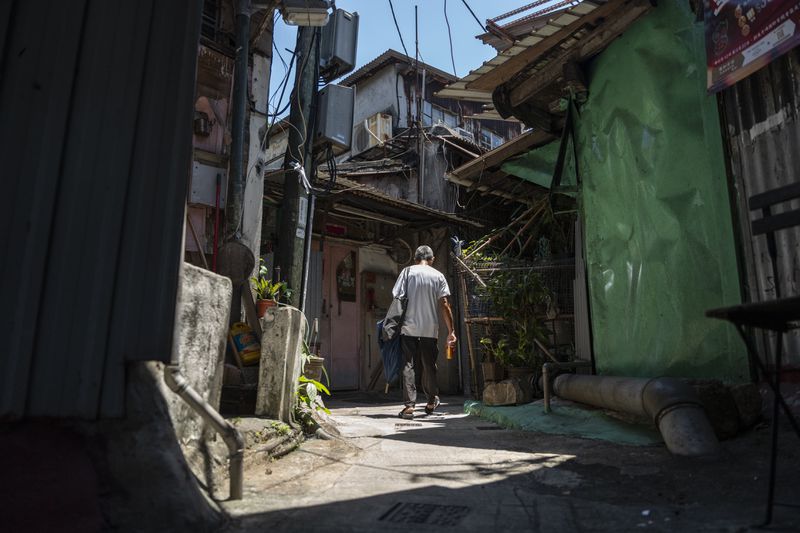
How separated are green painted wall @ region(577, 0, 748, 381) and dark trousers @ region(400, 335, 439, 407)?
1.83 metres

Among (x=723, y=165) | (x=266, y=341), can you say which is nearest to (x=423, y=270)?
→ (x=266, y=341)

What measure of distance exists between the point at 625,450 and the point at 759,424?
0.82m

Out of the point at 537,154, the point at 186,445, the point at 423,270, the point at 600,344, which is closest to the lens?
the point at 186,445

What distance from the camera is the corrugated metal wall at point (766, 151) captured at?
346cm

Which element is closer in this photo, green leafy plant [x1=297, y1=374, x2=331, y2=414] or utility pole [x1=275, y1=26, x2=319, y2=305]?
green leafy plant [x1=297, y1=374, x2=331, y2=414]

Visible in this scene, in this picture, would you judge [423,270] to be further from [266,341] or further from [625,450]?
[625,450]

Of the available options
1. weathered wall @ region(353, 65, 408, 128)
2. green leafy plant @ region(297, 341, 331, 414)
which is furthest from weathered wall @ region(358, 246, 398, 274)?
green leafy plant @ region(297, 341, 331, 414)

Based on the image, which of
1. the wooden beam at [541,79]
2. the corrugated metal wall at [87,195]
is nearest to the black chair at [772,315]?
the corrugated metal wall at [87,195]

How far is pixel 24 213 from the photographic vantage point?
2.07 metres

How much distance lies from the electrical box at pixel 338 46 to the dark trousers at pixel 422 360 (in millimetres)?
3111

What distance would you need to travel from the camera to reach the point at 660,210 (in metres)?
4.41

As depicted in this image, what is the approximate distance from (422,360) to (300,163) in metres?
2.66

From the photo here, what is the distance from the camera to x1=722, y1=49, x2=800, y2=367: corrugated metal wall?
3457 millimetres

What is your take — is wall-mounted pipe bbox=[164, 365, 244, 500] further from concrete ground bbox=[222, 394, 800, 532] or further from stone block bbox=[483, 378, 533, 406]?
stone block bbox=[483, 378, 533, 406]
